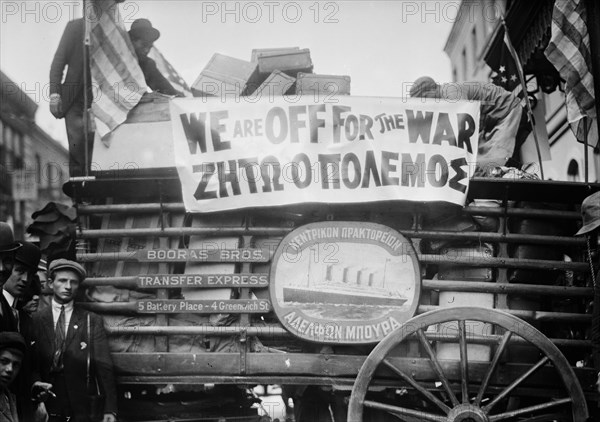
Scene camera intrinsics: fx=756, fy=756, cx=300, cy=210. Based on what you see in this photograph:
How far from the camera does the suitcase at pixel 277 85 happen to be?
5805 mm

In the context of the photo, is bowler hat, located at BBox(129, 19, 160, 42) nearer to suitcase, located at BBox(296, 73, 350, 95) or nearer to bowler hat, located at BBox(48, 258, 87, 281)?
suitcase, located at BBox(296, 73, 350, 95)

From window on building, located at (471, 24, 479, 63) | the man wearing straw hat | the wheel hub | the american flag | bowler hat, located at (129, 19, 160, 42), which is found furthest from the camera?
window on building, located at (471, 24, 479, 63)

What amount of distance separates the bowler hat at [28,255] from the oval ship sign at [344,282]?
1.66 metres

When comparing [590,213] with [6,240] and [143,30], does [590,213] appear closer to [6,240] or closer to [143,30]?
[6,240]

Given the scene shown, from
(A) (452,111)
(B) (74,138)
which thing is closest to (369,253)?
(A) (452,111)

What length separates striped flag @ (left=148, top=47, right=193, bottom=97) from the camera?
768cm

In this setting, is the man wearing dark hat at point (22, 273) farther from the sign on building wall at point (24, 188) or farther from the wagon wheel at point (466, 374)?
the sign on building wall at point (24, 188)

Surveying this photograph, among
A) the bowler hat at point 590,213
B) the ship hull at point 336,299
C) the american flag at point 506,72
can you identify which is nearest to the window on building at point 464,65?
the american flag at point 506,72

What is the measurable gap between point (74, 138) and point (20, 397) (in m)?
2.26

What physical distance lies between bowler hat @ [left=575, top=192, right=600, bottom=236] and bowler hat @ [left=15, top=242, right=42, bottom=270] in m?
3.68

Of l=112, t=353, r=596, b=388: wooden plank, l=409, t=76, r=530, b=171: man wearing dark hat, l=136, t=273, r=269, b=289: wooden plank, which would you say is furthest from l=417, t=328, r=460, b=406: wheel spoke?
l=409, t=76, r=530, b=171: man wearing dark hat

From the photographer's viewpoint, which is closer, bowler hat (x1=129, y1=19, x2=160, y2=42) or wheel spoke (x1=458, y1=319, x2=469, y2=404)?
wheel spoke (x1=458, y1=319, x2=469, y2=404)

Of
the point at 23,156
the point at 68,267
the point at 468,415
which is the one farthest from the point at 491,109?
the point at 23,156

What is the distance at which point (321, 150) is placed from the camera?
17.2 feet
